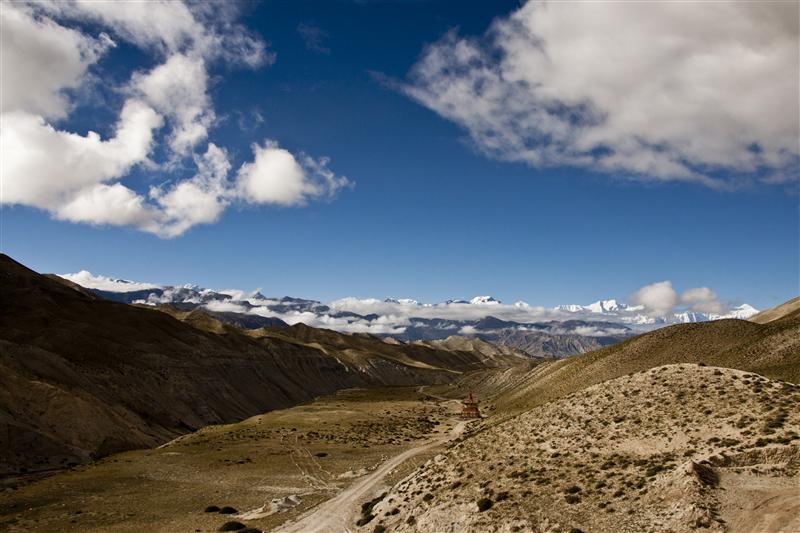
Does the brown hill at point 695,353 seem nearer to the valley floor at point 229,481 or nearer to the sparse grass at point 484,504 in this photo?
the valley floor at point 229,481

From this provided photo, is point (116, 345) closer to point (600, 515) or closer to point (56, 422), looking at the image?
point (56, 422)

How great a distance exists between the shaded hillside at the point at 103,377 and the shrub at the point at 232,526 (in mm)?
40535

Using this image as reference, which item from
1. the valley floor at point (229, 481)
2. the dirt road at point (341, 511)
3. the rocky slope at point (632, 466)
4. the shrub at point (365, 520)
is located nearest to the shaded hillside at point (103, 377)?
the valley floor at point (229, 481)

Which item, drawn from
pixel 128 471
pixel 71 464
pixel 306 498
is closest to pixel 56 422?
pixel 71 464

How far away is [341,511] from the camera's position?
44.7 meters

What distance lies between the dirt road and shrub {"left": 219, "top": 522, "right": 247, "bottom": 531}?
282 cm

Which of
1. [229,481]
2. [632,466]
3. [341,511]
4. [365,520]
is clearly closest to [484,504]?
[632,466]

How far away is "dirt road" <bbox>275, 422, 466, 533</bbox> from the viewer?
134 ft

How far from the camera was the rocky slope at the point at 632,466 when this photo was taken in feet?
88.8

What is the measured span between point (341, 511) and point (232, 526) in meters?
8.56

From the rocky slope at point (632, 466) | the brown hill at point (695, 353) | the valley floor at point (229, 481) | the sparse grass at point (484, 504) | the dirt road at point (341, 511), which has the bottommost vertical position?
the dirt road at point (341, 511)

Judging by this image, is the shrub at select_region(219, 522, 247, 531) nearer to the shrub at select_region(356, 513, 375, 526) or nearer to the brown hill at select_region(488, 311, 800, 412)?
the shrub at select_region(356, 513, 375, 526)

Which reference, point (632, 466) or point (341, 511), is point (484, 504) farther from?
point (341, 511)

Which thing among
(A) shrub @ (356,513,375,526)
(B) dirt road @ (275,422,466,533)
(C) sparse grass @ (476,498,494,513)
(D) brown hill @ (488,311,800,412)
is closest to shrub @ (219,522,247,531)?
(B) dirt road @ (275,422,466,533)
